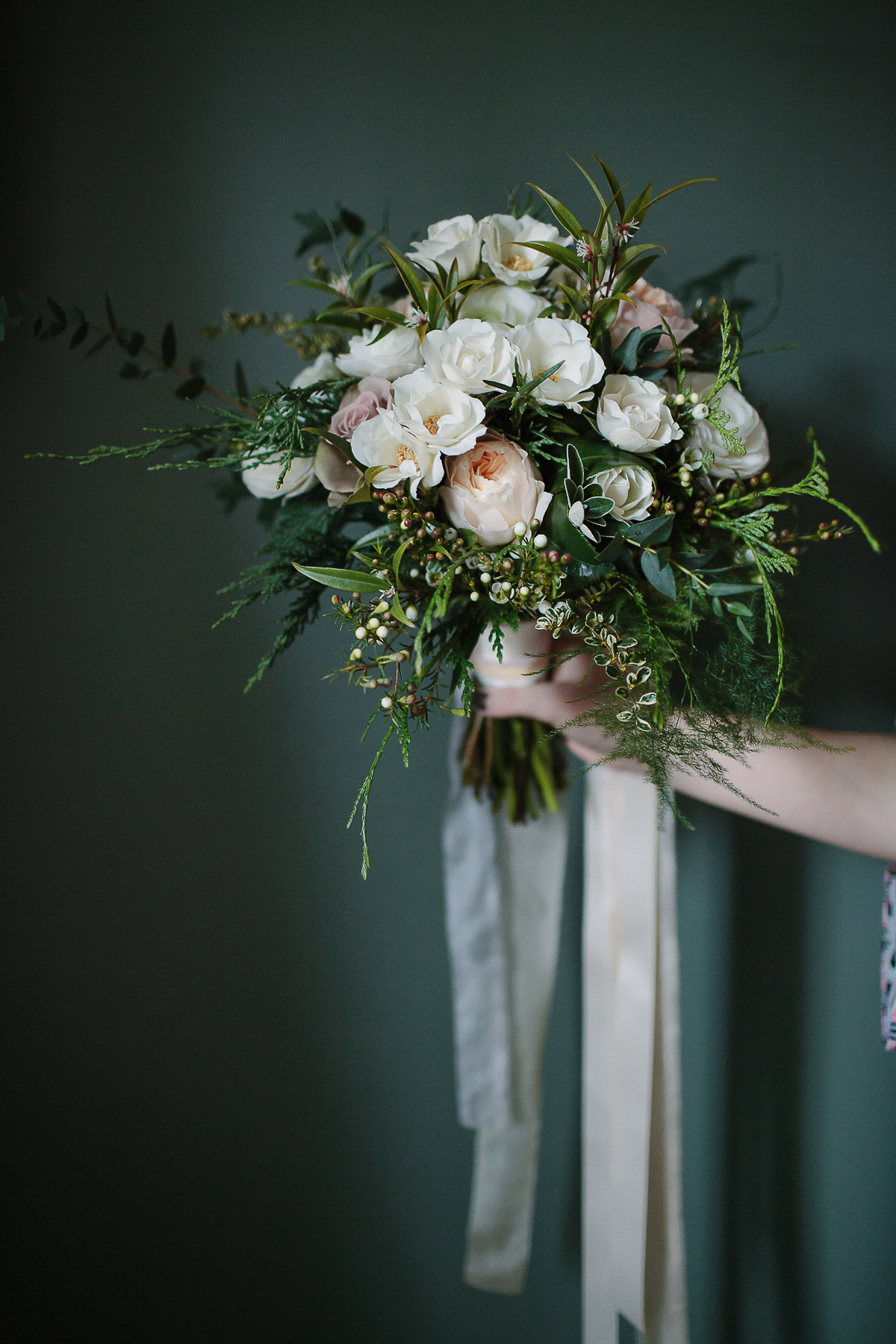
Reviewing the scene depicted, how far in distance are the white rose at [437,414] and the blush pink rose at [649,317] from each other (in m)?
0.17

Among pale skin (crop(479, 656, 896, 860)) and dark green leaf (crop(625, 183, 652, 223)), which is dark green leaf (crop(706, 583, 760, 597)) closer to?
pale skin (crop(479, 656, 896, 860))

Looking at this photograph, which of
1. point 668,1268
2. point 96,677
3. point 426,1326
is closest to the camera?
point 668,1268

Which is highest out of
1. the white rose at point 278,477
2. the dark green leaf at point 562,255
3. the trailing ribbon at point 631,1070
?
the dark green leaf at point 562,255

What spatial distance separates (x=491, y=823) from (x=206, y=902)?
45 cm

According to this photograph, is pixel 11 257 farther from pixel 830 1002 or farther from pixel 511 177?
pixel 830 1002

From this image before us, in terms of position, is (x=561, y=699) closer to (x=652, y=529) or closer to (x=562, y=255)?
(x=652, y=529)

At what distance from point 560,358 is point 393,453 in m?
0.15

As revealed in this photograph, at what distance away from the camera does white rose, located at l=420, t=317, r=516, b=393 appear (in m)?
0.62

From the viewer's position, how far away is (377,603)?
2.05 feet

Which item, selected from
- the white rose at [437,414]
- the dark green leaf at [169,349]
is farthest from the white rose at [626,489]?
the dark green leaf at [169,349]

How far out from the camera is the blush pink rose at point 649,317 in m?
0.68

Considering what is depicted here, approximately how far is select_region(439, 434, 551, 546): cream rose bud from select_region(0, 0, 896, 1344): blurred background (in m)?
0.53

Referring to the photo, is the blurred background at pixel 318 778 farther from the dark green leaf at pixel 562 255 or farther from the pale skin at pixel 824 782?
the dark green leaf at pixel 562 255

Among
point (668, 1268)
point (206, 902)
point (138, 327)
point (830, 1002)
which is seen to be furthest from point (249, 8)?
point (668, 1268)
